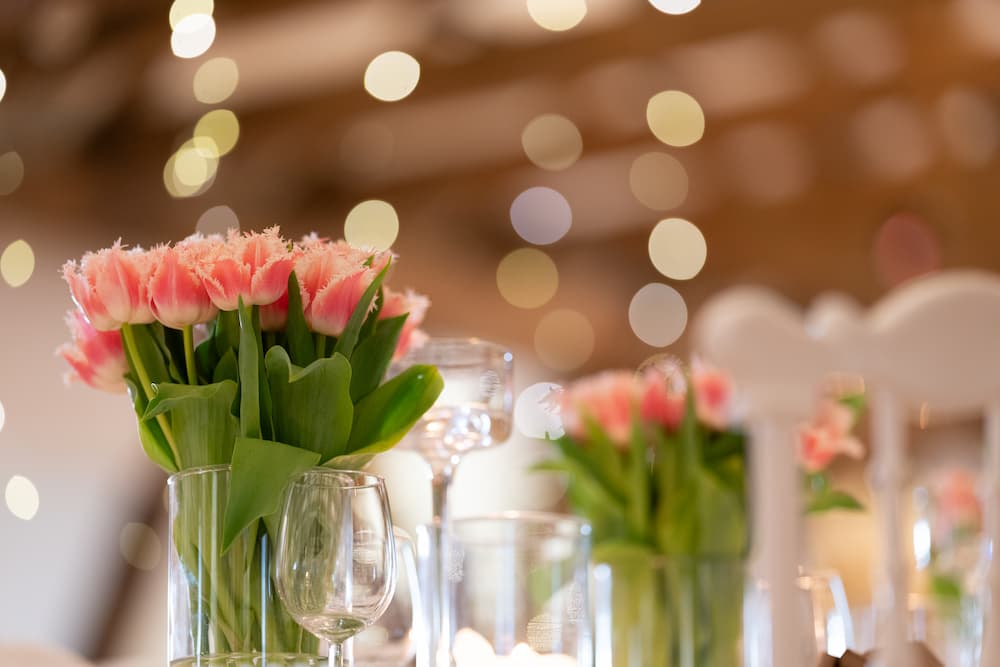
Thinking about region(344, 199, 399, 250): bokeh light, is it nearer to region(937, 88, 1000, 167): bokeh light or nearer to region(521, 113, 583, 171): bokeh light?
region(521, 113, 583, 171): bokeh light

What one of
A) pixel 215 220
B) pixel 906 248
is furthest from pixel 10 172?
pixel 906 248

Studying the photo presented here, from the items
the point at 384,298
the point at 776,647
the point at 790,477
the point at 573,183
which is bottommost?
the point at 776,647

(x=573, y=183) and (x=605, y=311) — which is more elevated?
(x=573, y=183)

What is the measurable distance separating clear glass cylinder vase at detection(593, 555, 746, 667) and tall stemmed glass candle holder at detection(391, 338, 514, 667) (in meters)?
0.22

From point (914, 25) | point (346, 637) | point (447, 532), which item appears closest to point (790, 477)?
point (447, 532)

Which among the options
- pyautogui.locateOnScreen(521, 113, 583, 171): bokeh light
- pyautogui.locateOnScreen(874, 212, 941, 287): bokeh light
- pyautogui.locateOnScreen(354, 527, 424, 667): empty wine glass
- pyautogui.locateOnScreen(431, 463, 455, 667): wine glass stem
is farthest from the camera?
pyautogui.locateOnScreen(874, 212, 941, 287): bokeh light

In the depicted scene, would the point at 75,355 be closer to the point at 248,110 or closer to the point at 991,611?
the point at 991,611

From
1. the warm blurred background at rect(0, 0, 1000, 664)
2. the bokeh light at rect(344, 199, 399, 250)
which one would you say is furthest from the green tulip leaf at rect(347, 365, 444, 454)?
the bokeh light at rect(344, 199, 399, 250)

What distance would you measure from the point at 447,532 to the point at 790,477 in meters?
0.27

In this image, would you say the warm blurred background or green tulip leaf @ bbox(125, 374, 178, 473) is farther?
the warm blurred background

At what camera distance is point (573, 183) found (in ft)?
20.4

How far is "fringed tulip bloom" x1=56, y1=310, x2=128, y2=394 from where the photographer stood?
0.87 m

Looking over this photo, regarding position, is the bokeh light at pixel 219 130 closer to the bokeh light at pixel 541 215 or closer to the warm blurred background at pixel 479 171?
the warm blurred background at pixel 479 171

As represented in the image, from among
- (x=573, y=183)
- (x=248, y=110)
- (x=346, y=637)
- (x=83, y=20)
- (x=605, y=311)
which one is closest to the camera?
(x=346, y=637)
